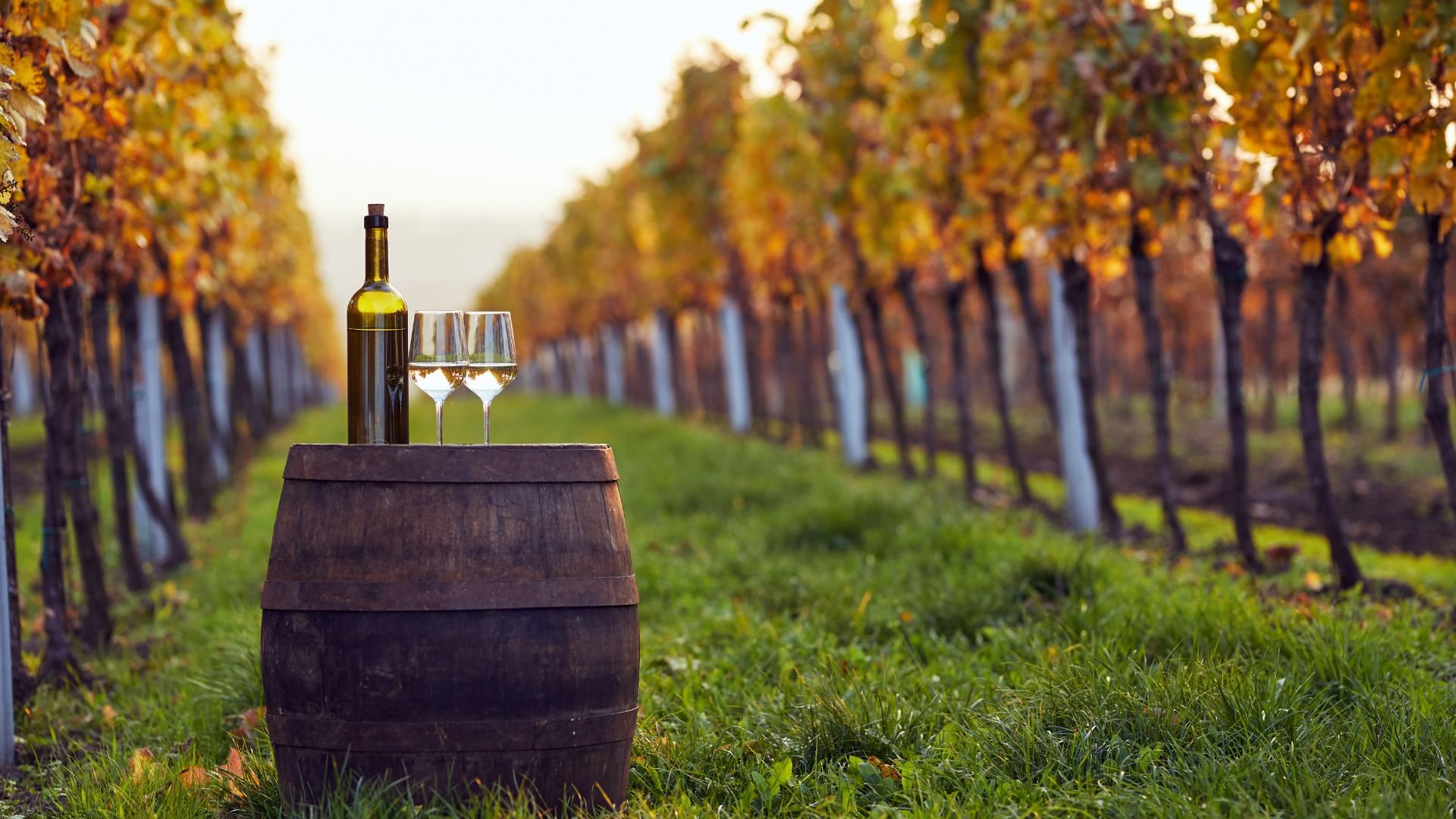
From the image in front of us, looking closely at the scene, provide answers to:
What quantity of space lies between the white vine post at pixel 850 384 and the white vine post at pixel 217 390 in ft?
22.3

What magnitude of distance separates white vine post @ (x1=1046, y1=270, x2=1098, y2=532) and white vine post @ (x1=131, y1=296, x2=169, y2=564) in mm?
6509

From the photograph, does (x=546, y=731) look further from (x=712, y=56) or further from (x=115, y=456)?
(x=712, y=56)

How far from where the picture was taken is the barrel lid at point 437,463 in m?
3.15

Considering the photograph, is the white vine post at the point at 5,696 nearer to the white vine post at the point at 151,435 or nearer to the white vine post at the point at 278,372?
the white vine post at the point at 151,435

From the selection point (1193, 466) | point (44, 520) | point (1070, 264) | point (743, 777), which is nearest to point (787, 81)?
point (1070, 264)

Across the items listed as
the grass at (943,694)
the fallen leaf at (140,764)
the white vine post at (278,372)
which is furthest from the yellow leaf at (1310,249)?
the white vine post at (278,372)

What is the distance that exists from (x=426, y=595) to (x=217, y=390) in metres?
12.5

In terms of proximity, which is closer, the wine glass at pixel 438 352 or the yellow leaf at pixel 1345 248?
the wine glass at pixel 438 352

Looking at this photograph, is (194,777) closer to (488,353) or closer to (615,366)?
(488,353)

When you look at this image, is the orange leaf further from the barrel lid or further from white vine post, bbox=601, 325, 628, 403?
white vine post, bbox=601, 325, 628, 403

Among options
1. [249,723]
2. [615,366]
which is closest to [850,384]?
[249,723]

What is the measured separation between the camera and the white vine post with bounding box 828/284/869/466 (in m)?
15.2

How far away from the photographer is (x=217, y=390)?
1458cm

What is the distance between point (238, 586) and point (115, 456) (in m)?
1.12
